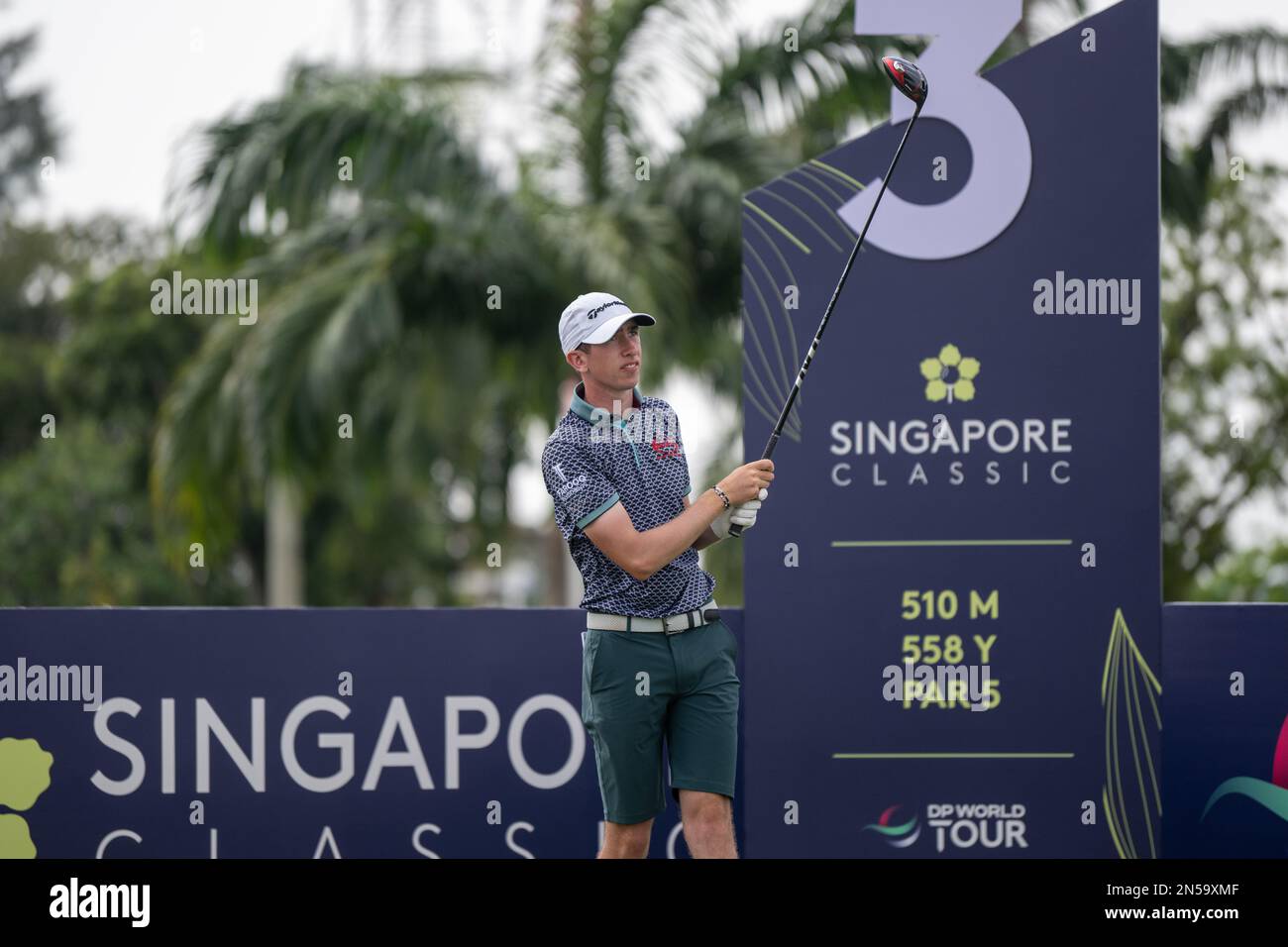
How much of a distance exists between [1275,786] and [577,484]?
112 inches

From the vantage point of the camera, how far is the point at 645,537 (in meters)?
4.07

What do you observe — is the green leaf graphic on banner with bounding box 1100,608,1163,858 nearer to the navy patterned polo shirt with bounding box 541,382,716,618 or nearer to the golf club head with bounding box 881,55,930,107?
the navy patterned polo shirt with bounding box 541,382,716,618

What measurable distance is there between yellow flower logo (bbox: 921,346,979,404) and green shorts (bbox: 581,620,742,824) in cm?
152

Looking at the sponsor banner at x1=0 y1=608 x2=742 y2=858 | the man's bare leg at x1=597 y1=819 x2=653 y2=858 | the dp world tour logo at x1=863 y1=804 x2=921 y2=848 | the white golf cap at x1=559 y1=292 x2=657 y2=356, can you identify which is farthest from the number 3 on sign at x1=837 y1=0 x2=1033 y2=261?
the man's bare leg at x1=597 y1=819 x2=653 y2=858

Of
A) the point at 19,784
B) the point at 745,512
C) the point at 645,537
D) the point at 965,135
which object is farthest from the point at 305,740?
the point at 965,135

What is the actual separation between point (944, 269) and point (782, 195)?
0.65 meters

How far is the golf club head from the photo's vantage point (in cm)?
458

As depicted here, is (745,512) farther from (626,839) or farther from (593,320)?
(626,839)

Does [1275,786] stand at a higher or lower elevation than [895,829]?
higher
